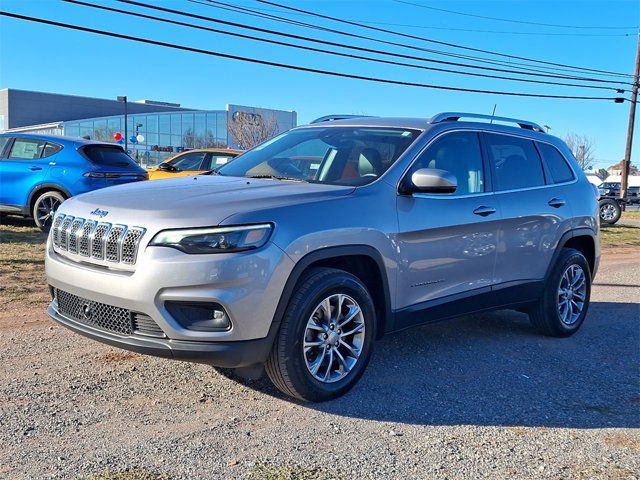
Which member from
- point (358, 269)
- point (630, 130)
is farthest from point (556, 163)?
point (630, 130)

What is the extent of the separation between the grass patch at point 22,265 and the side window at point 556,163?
510cm

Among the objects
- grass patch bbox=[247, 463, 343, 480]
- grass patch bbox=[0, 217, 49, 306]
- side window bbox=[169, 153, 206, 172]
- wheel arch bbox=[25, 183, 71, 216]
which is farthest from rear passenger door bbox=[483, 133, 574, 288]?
side window bbox=[169, 153, 206, 172]

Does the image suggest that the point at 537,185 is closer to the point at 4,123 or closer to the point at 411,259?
the point at 411,259

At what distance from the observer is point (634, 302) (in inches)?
322

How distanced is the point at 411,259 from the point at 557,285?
2.20m

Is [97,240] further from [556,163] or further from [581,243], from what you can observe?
[581,243]

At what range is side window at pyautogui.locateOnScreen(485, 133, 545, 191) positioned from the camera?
5.64 metres

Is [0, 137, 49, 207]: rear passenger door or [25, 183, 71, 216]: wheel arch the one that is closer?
[25, 183, 71, 216]: wheel arch

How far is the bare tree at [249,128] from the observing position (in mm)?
55219

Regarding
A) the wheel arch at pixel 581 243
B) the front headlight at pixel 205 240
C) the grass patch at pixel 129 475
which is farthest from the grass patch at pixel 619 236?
the grass patch at pixel 129 475

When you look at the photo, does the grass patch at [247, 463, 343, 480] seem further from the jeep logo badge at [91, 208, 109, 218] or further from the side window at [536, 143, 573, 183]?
the side window at [536, 143, 573, 183]

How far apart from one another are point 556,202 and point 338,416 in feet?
10.5

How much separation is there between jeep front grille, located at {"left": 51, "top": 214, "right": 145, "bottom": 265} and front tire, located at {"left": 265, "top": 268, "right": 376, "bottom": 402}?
0.99m

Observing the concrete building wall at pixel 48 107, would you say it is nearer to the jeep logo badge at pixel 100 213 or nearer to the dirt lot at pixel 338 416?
the dirt lot at pixel 338 416
